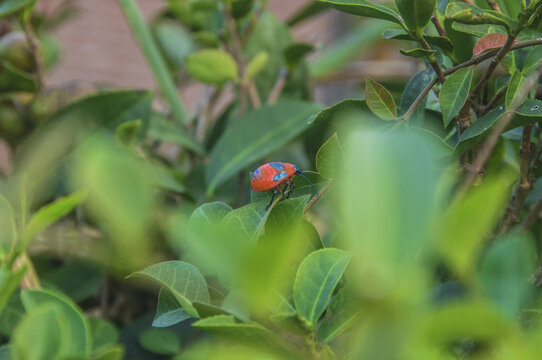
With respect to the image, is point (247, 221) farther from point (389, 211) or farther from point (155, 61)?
point (155, 61)

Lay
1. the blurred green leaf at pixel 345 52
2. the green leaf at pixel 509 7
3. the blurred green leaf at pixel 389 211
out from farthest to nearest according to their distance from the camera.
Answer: the blurred green leaf at pixel 345 52 < the green leaf at pixel 509 7 < the blurred green leaf at pixel 389 211

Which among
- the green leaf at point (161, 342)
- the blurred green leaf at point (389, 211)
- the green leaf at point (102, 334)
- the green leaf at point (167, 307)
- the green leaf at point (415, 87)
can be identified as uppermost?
the blurred green leaf at point (389, 211)

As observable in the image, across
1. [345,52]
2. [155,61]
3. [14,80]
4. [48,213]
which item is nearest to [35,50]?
[14,80]

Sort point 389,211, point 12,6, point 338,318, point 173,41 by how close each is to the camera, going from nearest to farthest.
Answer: point 389,211
point 338,318
point 12,6
point 173,41

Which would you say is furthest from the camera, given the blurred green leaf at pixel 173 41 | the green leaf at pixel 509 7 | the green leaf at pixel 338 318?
the blurred green leaf at pixel 173 41

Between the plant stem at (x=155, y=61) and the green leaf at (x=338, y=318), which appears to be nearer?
the green leaf at (x=338, y=318)

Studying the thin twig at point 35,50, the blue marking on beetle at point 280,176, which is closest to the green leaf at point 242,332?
the blue marking on beetle at point 280,176

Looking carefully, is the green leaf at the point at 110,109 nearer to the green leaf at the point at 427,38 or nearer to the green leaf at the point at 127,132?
the green leaf at the point at 127,132

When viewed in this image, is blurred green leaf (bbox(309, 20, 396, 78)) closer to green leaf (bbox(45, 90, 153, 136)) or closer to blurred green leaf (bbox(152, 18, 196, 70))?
blurred green leaf (bbox(152, 18, 196, 70))
